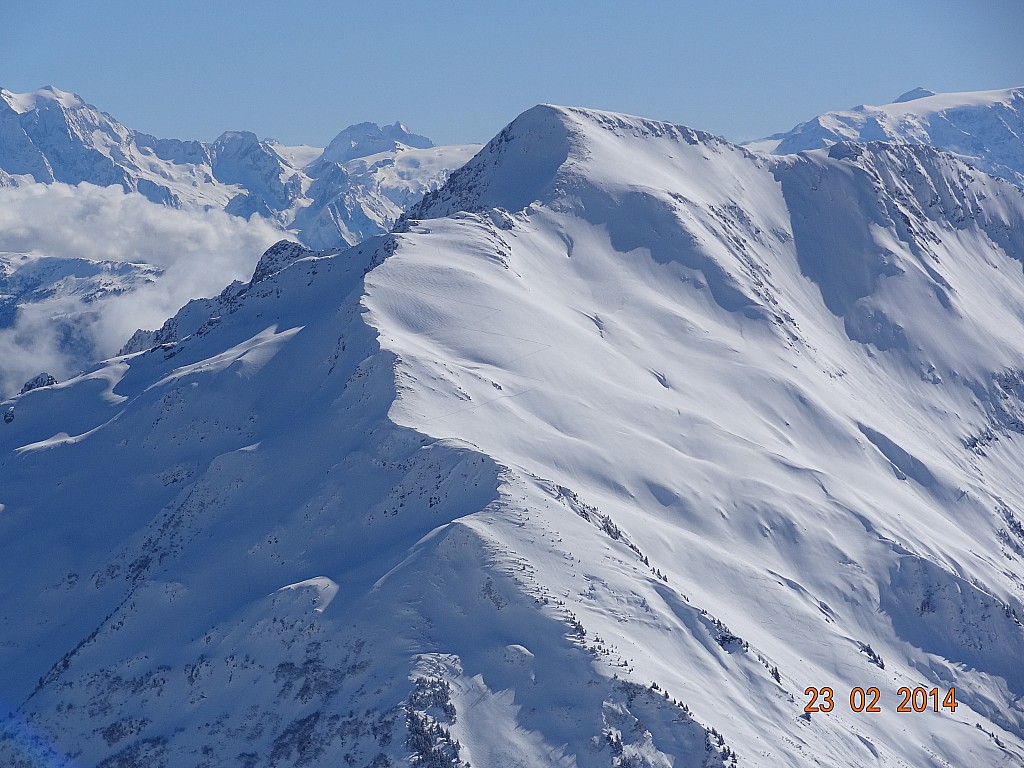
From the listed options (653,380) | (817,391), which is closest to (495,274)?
(653,380)

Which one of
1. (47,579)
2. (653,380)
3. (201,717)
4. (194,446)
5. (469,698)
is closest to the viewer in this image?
(469,698)

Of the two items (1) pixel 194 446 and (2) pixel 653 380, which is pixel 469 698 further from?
(2) pixel 653 380
